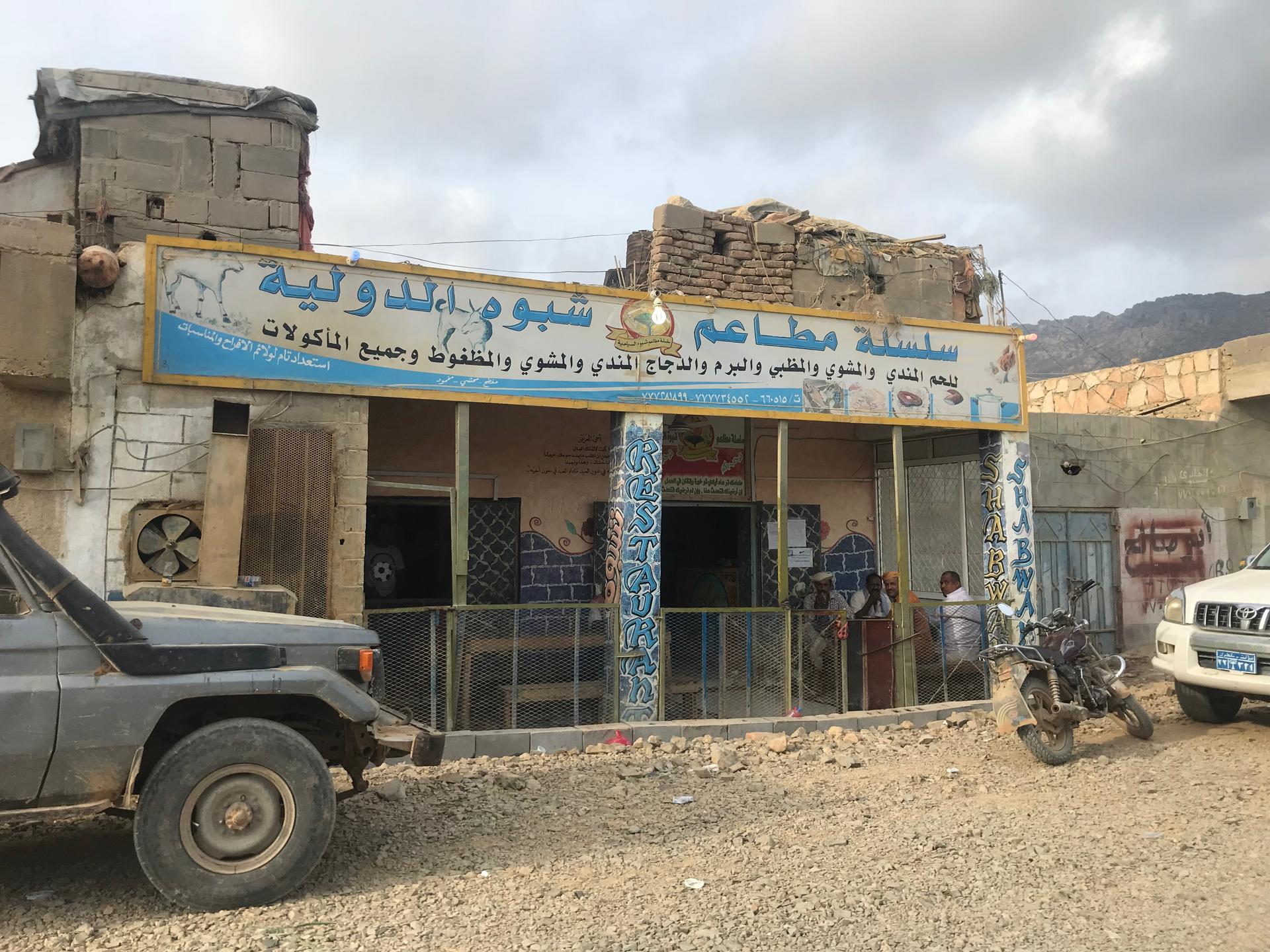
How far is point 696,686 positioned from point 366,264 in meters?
4.60

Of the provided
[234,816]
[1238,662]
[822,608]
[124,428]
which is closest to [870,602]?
[822,608]

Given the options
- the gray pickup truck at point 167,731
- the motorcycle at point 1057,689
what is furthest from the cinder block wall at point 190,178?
the motorcycle at point 1057,689

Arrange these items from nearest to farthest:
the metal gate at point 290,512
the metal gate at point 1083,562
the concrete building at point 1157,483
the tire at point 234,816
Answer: the tire at point 234,816
the metal gate at point 290,512
the metal gate at point 1083,562
the concrete building at point 1157,483

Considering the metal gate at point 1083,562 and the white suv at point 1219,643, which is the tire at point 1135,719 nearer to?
the white suv at point 1219,643

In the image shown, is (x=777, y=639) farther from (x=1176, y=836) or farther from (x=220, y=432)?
(x=220, y=432)

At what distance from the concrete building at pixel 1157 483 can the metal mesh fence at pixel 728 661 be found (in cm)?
524

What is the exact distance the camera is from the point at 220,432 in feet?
23.3

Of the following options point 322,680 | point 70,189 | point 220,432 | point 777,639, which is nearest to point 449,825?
point 322,680

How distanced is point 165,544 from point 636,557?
3.82 metres

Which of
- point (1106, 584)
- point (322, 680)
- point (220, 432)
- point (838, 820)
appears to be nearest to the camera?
point (322, 680)

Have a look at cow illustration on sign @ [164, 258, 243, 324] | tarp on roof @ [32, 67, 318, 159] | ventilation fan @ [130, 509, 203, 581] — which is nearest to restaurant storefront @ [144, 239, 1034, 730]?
cow illustration on sign @ [164, 258, 243, 324]

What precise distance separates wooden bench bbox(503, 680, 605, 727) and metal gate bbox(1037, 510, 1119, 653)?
6553 mm

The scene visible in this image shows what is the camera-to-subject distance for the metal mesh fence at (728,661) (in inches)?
333

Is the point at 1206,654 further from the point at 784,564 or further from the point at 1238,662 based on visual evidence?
the point at 784,564
